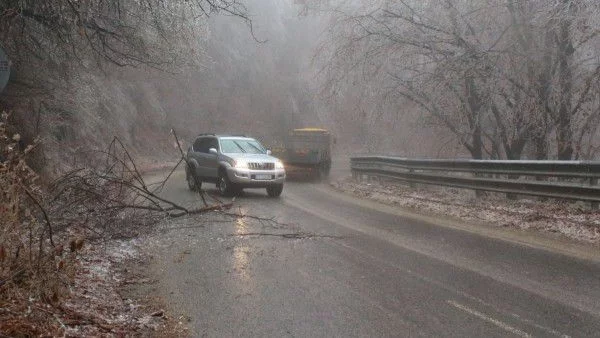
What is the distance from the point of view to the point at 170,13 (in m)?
12.8

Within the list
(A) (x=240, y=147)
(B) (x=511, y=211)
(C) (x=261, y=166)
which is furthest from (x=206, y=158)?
(B) (x=511, y=211)

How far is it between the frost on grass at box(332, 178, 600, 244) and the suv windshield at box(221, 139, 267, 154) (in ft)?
13.5

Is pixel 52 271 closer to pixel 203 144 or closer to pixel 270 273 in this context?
pixel 270 273

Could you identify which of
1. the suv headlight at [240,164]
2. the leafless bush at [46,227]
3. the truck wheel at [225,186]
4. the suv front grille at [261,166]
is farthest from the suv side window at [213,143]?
the leafless bush at [46,227]

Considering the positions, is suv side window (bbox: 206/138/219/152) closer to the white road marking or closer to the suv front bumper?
the suv front bumper

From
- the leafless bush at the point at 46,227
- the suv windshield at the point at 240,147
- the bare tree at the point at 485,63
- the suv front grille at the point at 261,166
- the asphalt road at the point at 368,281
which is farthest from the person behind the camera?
the suv windshield at the point at 240,147

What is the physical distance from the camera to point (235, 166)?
52.5ft

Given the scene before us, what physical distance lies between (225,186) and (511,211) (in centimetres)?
834

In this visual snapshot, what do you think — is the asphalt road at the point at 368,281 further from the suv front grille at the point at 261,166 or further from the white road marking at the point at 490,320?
the suv front grille at the point at 261,166

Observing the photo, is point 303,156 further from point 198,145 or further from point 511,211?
point 511,211

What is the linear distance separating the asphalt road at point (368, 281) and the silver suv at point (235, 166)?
5325mm

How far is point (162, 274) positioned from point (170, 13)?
26.1 feet

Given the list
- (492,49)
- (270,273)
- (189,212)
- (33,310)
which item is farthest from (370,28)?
(33,310)

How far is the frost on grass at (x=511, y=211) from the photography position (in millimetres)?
9641
